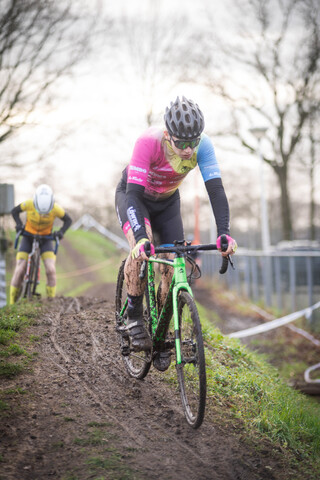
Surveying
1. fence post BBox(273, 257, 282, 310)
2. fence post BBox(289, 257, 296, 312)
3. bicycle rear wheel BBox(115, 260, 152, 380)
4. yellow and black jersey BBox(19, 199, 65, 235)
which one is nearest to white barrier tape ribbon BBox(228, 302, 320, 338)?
fence post BBox(289, 257, 296, 312)

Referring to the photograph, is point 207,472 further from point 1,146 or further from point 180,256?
point 1,146

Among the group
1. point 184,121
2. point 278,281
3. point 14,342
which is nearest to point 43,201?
point 14,342

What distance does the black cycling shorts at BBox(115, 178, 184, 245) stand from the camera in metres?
5.07

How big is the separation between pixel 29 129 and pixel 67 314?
362 inches

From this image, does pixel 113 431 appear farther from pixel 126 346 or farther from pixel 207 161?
pixel 207 161

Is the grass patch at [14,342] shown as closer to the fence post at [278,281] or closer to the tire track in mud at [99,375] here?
the tire track in mud at [99,375]

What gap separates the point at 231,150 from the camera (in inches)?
958

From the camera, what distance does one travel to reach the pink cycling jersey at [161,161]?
4.50 metres

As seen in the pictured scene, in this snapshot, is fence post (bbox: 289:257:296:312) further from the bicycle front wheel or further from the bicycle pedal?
the bicycle front wheel

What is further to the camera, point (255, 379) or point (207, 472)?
point (255, 379)

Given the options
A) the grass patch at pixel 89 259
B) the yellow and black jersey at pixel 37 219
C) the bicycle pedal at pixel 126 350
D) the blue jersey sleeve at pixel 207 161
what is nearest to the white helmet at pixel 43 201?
the yellow and black jersey at pixel 37 219

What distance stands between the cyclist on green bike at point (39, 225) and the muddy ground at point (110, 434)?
403 centimetres

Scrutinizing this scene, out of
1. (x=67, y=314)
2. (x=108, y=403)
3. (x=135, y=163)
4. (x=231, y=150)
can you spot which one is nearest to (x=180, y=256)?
(x=135, y=163)

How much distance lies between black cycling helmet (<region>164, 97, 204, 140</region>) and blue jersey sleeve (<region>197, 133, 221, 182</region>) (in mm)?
351
